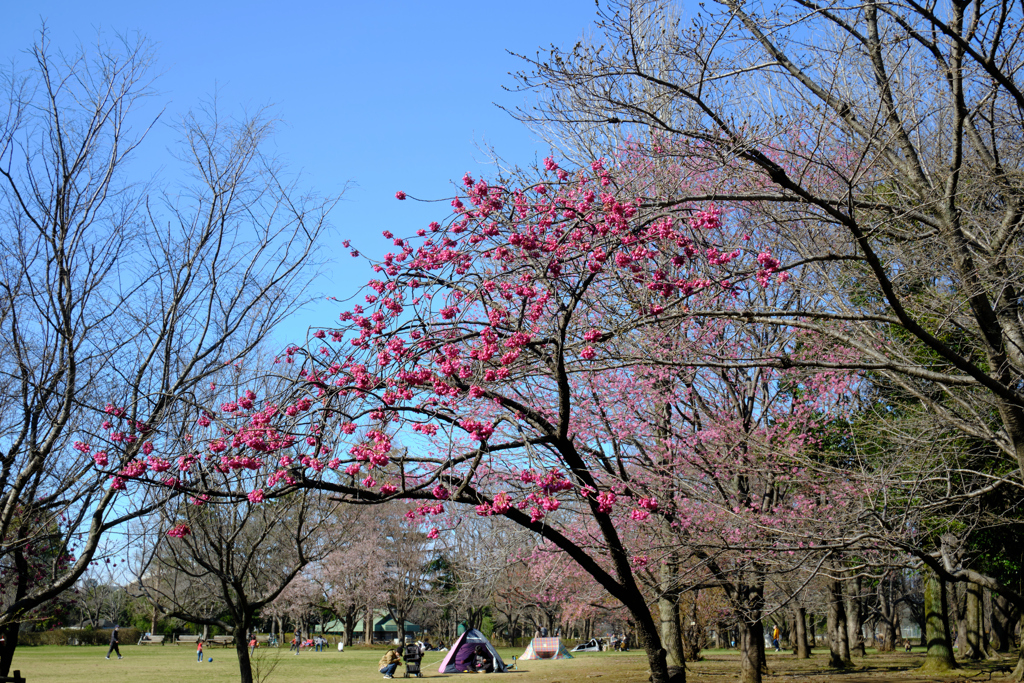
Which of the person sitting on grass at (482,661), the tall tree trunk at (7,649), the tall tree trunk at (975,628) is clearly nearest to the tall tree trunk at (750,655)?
the tall tree trunk at (7,649)

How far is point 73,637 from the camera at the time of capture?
49812mm

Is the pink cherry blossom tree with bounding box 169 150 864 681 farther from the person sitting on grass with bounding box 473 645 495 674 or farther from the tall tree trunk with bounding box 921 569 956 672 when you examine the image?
the person sitting on grass with bounding box 473 645 495 674

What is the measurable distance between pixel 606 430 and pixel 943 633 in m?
13.5

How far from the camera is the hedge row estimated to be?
46781mm

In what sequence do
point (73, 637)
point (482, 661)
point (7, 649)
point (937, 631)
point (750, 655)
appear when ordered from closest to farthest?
1. point (7, 649)
2. point (750, 655)
3. point (937, 631)
4. point (482, 661)
5. point (73, 637)

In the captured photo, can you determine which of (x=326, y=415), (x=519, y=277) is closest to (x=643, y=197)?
(x=519, y=277)

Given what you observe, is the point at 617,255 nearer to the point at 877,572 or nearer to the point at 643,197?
the point at 643,197

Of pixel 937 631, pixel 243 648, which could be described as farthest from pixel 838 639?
pixel 243 648

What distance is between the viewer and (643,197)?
5891 mm

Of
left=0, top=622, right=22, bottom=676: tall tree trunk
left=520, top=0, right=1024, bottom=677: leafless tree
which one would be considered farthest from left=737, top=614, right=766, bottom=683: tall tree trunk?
left=0, top=622, right=22, bottom=676: tall tree trunk

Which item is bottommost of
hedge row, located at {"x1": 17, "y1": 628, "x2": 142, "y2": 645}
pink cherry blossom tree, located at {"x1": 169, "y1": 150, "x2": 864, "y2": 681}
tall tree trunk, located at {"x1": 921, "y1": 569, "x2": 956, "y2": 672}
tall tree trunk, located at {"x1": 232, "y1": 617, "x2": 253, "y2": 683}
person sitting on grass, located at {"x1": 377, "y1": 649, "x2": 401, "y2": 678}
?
hedge row, located at {"x1": 17, "y1": 628, "x2": 142, "y2": 645}

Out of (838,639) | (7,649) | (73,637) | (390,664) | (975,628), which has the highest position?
(7,649)

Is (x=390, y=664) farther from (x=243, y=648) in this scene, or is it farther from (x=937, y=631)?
(x=937, y=631)

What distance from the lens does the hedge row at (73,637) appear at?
4678 cm
